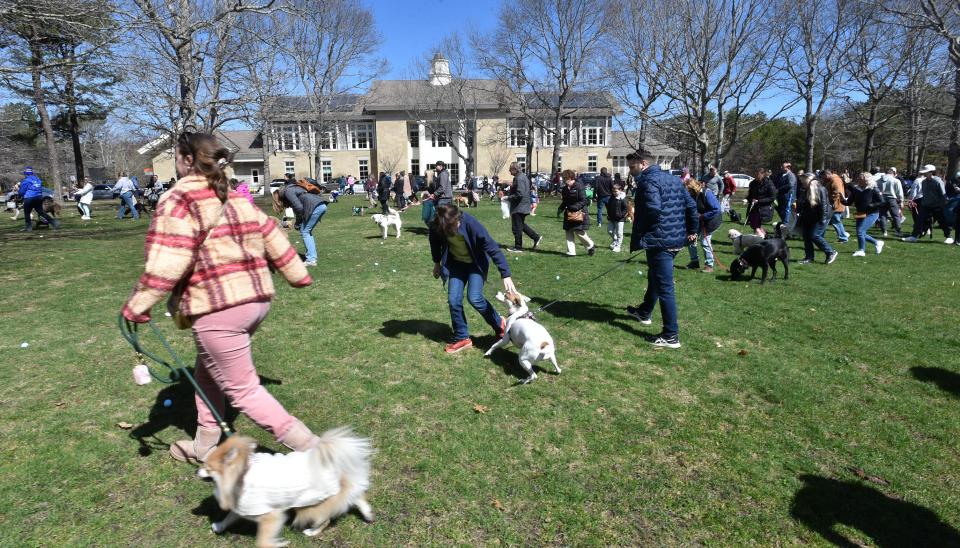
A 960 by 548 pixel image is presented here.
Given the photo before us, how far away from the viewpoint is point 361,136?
54625 millimetres

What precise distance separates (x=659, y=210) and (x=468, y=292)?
212 cm

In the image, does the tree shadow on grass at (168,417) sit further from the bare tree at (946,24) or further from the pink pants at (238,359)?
the bare tree at (946,24)

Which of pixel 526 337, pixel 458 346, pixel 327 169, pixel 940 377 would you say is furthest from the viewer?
pixel 327 169

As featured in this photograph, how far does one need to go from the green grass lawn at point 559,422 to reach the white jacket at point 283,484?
0.40 metres

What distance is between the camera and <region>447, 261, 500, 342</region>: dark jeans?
16.8 feet

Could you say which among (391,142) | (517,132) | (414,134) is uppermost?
(414,134)

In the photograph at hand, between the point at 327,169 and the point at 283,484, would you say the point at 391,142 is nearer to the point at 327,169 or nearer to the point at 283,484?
the point at 327,169

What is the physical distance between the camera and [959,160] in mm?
18422

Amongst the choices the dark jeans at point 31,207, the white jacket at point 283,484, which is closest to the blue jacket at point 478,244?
the white jacket at point 283,484

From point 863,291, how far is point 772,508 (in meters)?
6.25

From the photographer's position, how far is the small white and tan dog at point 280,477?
2.40 meters

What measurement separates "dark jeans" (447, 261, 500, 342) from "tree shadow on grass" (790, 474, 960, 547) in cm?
292

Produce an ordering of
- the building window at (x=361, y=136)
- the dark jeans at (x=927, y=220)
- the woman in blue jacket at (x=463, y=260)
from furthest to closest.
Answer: the building window at (x=361, y=136), the dark jeans at (x=927, y=220), the woman in blue jacket at (x=463, y=260)

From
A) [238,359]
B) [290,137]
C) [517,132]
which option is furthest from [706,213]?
[290,137]
